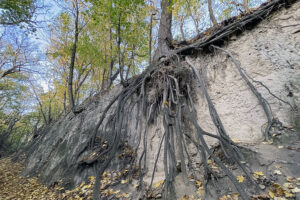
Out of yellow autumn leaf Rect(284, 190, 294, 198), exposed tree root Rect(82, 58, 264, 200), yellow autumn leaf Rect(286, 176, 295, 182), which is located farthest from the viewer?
exposed tree root Rect(82, 58, 264, 200)

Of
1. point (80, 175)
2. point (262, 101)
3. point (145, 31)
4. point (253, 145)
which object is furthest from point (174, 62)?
point (80, 175)

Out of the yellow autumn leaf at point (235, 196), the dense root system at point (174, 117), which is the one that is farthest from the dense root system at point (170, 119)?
the yellow autumn leaf at point (235, 196)

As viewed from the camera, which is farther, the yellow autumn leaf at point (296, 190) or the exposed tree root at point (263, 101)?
the exposed tree root at point (263, 101)

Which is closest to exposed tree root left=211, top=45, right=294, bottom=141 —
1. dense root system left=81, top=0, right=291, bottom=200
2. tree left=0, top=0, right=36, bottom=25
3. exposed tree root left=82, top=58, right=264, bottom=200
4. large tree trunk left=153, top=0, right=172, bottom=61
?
dense root system left=81, top=0, right=291, bottom=200

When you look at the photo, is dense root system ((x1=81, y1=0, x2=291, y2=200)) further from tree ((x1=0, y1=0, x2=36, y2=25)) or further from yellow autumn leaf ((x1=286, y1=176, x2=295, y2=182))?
tree ((x1=0, y1=0, x2=36, y2=25))

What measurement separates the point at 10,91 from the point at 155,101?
1437 cm

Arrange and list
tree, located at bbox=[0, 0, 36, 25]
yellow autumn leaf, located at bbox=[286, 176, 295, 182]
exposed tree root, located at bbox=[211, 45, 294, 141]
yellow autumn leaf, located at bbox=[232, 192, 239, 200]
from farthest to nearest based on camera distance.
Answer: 1. tree, located at bbox=[0, 0, 36, 25]
2. exposed tree root, located at bbox=[211, 45, 294, 141]
3. yellow autumn leaf, located at bbox=[232, 192, 239, 200]
4. yellow autumn leaf, located at bbox=[286, 176, 295, 182]

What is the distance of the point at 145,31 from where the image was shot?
5.25 metres

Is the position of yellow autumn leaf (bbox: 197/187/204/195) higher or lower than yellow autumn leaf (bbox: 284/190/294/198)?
lower

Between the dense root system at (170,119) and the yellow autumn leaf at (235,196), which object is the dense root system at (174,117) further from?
the yellow autumn leaf at (235,196)

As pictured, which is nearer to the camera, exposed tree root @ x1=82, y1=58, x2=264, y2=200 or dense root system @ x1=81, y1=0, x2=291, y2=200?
dense root system @ x1=81, y1=0, x2=291, y2=200

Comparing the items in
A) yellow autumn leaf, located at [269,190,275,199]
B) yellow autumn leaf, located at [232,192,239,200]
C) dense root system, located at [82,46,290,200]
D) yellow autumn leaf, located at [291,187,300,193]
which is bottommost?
yellow autumn leaf, located at [232,192,239,200]

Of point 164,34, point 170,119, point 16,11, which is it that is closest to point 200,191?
point 170,119

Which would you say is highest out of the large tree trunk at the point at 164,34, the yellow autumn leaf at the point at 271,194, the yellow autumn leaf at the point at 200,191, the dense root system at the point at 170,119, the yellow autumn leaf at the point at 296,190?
the large tree trunk at the point at 164,34
